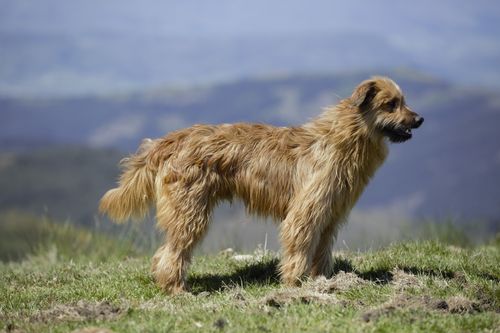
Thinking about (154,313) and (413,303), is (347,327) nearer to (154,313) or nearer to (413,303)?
(413,303)

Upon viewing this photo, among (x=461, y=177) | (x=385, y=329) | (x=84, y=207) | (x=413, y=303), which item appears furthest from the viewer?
(x=461, y=177)

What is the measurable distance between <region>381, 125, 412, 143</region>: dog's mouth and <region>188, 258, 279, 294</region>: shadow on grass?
2.08m

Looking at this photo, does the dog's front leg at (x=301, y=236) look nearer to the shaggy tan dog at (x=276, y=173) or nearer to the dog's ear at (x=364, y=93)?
the shaggy tan dog at (x=276, y=173)

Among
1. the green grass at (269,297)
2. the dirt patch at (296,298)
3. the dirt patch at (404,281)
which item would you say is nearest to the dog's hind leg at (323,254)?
the green grass at (269,297)

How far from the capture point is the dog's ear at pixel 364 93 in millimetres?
9375

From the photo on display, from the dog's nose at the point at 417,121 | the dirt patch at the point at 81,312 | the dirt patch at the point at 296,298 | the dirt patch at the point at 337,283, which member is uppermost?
the dog's nose at the point at 417,121

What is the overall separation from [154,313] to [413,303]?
245 centimetres

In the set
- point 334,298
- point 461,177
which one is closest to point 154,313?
point 334,298

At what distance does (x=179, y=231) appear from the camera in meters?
9.30

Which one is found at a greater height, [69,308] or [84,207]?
[69,308]

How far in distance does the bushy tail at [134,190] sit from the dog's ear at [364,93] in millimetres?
2410

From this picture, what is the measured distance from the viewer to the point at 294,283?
30.8 feet

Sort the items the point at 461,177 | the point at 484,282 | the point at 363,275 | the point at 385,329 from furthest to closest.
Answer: the point at 461,177, the point at 363,275, the point at 484,282, the point at 385,329

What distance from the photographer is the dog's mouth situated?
30.8ft
